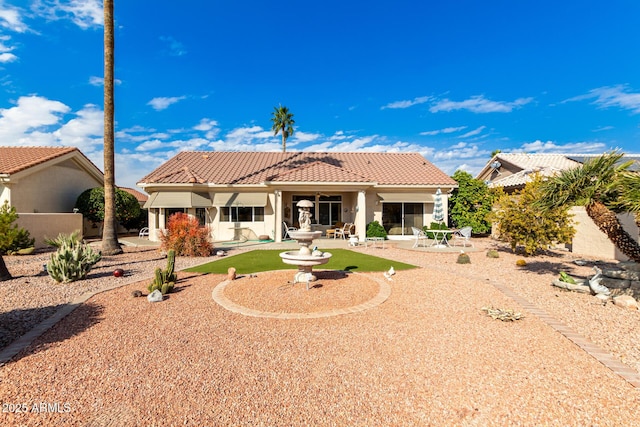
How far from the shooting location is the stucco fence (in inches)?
736

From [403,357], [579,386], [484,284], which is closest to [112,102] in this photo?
[403,357]

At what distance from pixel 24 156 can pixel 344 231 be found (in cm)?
2761

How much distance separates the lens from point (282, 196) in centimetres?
2539

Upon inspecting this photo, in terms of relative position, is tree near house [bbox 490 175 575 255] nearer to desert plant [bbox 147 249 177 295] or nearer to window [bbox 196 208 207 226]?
desert plant [bbox 147 249 177 295]

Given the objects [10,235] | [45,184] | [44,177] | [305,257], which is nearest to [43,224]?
[10,235]

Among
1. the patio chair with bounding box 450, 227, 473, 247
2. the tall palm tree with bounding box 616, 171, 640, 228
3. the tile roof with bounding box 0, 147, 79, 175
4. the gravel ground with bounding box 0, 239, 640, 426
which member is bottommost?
the gravel ground with bounding box 0, 239, 640, 426

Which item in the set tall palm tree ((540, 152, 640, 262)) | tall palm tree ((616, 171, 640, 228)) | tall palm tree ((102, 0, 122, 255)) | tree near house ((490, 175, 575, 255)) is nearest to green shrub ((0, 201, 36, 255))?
tall palm tree ((102, 0, 122, 255))

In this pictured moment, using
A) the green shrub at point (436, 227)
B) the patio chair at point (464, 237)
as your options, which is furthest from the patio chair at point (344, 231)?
the patio chair at point (464, 237)

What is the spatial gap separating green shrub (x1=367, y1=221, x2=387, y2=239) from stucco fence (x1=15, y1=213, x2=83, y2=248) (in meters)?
23.0

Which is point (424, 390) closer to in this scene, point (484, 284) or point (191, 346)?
point (191, 346)

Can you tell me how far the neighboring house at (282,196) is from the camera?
22.4 m

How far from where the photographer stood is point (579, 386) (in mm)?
4430

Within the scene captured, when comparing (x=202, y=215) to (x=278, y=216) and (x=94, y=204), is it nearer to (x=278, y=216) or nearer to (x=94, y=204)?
(x=278, y=216)

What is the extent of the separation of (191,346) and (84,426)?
6.96 ft
